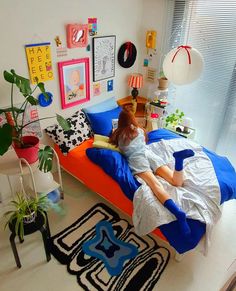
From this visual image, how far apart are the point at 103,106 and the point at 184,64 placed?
1.11 meters

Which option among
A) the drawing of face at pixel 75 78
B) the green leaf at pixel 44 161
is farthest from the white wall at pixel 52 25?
the green leaf at pixel 44 161

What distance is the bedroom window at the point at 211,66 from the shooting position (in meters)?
2.46

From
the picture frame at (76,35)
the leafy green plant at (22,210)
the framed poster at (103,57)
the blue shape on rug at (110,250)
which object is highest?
the picture frame at (76,35)

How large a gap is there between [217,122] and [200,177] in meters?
1.06

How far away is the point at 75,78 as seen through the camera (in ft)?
8.45

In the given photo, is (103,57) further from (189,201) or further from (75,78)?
(189,201)

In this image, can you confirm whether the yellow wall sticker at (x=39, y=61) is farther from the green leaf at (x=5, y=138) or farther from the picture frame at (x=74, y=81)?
the green leaf at (x=5, y=138)

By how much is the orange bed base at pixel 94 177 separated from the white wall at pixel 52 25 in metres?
0.44

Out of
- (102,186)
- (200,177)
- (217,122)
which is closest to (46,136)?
(102,186)

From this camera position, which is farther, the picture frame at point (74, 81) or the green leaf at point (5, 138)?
the picture frame at point (74, 81)

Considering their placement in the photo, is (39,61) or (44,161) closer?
(44,161)

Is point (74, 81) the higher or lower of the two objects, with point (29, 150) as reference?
higher

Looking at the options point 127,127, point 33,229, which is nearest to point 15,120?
point 33,229

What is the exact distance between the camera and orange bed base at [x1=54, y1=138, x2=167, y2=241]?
209cm
